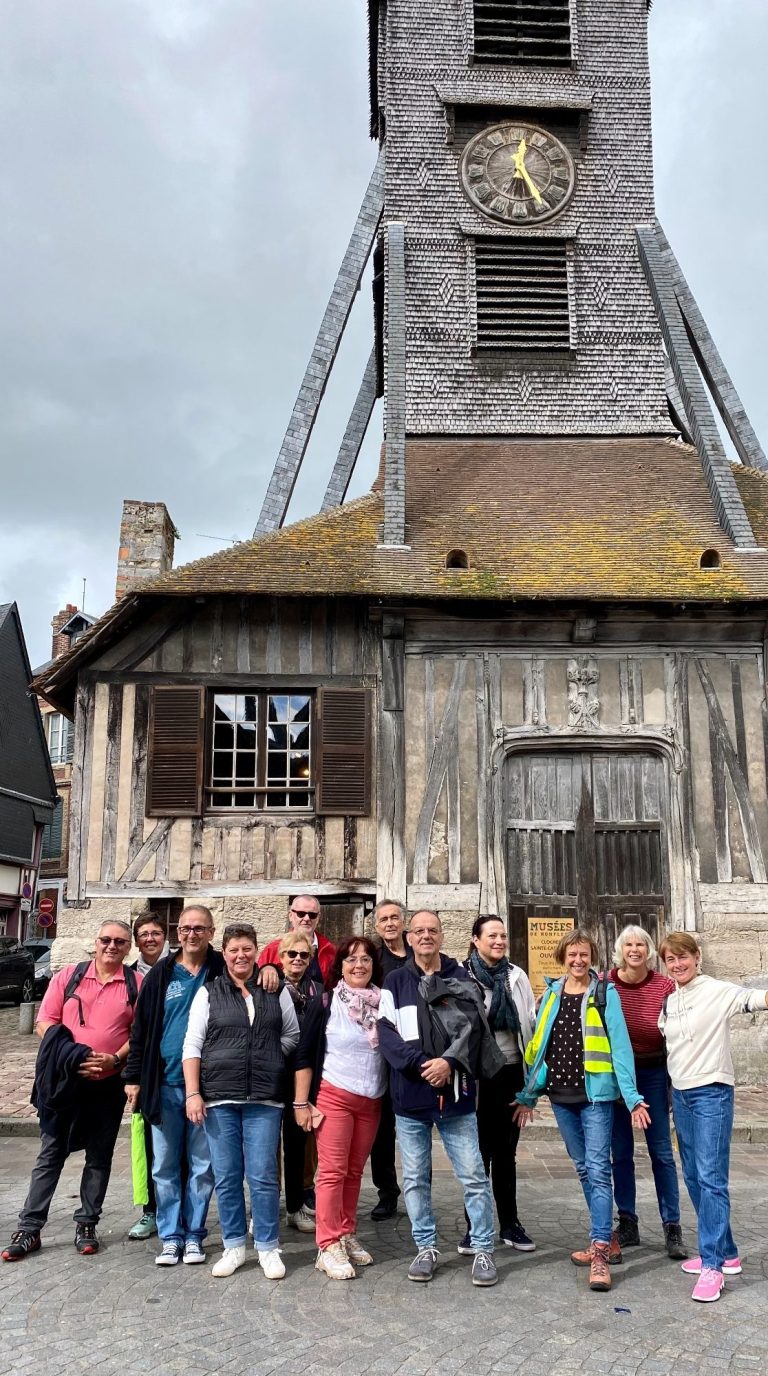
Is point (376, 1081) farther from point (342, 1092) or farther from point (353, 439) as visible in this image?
point (353, 439)

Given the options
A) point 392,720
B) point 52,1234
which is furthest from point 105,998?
point 392,720

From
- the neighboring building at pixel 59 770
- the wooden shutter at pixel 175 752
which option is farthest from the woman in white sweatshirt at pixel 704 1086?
the neighboring building at pixel 59 770

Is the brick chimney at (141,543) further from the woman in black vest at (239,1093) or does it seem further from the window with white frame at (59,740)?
the window with white frame at (59,740)

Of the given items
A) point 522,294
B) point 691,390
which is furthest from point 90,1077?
point 522,294

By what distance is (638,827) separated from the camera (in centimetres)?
1018

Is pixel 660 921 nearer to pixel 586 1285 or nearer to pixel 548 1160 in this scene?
pixel 548 1160

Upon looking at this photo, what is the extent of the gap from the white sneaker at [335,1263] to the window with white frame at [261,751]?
5.94 meters

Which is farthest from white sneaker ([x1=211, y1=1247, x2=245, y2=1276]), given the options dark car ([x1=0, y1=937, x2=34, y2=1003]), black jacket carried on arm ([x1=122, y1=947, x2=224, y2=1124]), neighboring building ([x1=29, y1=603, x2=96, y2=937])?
neighboring building ([x1=29, y1=603, x2=96, y2=937])

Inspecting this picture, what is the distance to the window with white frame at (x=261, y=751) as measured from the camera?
1016 cm

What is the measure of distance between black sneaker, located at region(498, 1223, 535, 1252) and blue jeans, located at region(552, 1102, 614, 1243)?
0.42 meters

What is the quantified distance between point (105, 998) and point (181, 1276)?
124 centimetres

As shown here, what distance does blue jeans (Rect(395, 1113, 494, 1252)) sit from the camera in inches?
168

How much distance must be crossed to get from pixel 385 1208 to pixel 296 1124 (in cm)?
76

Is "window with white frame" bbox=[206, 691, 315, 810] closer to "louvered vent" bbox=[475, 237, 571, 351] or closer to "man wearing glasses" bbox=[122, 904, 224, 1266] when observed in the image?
"man wearing glasses" bbox=[122, 904, 224, 1266]
